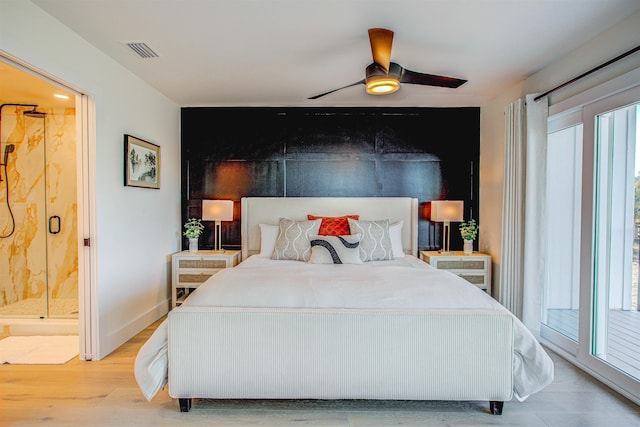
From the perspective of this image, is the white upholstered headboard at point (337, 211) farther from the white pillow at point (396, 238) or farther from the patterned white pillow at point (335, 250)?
the patterned white pillow at point (335, 250)

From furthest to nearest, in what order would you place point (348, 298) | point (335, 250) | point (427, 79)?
1. point (335, 250)
2. point (427, 79)
3. point (348, 298)

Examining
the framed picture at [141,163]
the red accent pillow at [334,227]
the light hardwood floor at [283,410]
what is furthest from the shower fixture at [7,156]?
the red accent pillow at [334,227]

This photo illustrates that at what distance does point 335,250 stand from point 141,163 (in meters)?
2.08

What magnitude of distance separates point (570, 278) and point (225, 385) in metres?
3.64

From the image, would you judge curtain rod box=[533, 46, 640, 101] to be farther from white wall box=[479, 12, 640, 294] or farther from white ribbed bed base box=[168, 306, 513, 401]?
white ribbed bed base box=[168, 306, 513, 401]

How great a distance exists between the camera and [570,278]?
407 cm

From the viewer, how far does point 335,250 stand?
3.76 m

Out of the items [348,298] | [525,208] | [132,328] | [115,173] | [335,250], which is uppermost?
[115,173]

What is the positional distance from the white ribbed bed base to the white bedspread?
10 centimetres

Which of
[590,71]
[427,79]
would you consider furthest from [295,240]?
[590,71]

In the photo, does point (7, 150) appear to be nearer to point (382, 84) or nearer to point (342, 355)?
point (382, 84)

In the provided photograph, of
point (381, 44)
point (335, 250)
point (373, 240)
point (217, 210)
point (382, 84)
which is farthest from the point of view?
point (217, 210)

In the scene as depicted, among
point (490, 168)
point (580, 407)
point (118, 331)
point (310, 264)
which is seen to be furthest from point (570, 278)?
point (118, 331)

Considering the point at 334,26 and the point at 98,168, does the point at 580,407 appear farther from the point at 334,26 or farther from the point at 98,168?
the point at 98,168
